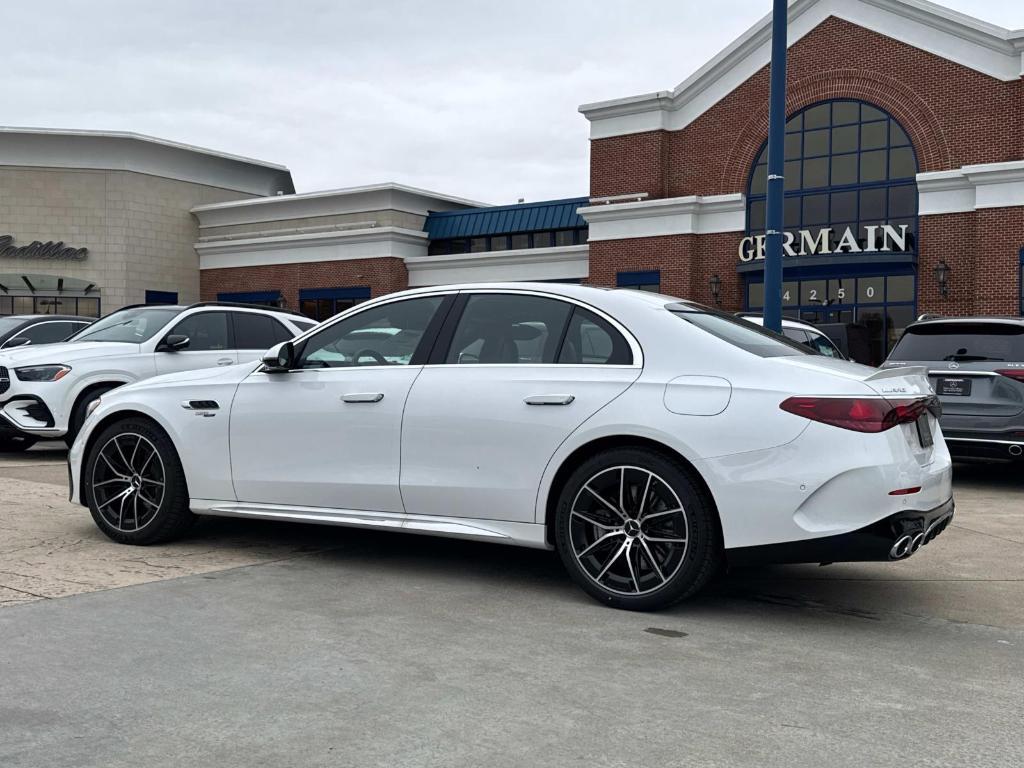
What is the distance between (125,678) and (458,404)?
220 cm

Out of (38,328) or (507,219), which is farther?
(507,219)

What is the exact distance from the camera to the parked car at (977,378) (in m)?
9.73

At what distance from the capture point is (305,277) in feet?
121

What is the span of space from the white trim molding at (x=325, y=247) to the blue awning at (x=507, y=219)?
93 centimetres

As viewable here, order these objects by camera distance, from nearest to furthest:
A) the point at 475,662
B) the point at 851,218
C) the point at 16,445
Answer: the point at 475,662, the point at 16,445, the point at 851,218

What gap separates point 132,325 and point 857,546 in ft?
30.7

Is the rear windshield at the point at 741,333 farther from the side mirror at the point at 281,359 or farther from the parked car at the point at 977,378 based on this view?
the parked car at the point at 977,378

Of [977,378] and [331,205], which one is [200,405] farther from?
[331,205]

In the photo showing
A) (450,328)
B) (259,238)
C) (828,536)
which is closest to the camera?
(828,536)

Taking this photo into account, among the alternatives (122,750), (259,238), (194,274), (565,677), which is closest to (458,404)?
(565,677)

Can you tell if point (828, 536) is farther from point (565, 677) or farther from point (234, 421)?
point (234, 421)

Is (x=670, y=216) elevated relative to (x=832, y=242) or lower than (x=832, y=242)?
elevated

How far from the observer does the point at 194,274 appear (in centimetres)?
4041

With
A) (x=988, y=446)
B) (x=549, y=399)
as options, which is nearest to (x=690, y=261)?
(x=988, y=446)
